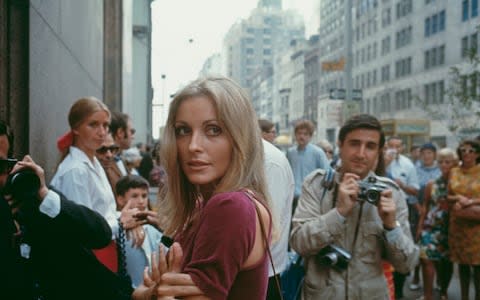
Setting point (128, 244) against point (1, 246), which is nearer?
point (1, 246)

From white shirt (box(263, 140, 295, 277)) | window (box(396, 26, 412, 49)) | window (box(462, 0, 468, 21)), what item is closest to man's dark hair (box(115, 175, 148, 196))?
white shirt (box(263, 140, 295, 277))

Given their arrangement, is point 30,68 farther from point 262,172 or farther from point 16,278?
point 262,172

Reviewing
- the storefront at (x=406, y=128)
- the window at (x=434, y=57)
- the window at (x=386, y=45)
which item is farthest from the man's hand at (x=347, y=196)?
the window at (x=386, y=45)

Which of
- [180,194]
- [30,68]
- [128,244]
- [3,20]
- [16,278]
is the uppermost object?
[3,20]

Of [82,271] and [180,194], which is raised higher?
[180,194]

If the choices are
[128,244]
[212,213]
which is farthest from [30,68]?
[212,213]

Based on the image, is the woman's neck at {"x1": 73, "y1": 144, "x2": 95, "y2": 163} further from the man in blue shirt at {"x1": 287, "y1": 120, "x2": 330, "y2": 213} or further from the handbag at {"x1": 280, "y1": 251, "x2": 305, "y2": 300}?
the man in blue shirt at {"x1": 287, "y1": 120, "x2": 330, "y2": 213}

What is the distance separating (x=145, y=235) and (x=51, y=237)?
4.64ft

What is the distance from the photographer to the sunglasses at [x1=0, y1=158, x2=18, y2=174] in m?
2.42

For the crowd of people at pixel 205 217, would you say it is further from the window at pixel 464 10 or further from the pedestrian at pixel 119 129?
the window at pixel 464 10

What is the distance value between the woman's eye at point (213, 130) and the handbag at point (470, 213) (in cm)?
563

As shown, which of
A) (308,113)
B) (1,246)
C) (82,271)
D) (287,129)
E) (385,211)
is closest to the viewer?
(1,246)

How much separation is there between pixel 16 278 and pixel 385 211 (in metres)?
1.99

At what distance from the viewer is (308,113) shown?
93000 millimetres
